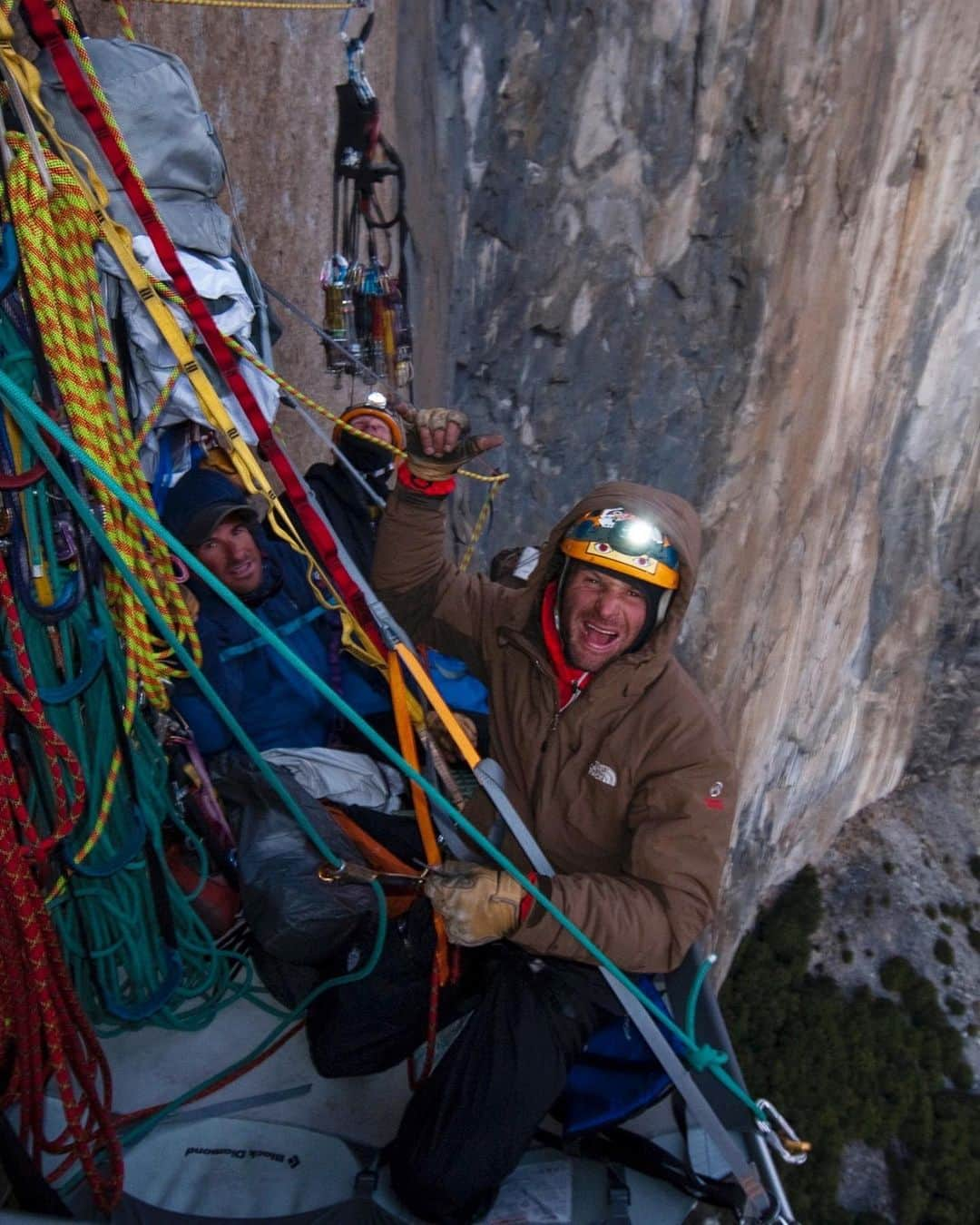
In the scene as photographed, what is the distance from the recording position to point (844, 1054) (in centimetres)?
1291

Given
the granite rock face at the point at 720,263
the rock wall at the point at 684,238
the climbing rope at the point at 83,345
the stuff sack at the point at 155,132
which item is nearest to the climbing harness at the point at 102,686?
the climbing rope at the point at 83,345

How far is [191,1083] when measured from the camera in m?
2.04

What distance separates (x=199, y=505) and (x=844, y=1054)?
45.9 feet

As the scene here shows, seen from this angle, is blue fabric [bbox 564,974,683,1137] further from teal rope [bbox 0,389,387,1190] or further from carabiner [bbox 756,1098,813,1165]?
teal rope [bbox 0,389,387,1190]

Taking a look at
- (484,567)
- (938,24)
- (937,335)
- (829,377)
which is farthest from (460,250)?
(937,335)

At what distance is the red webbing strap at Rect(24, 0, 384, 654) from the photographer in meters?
1.45

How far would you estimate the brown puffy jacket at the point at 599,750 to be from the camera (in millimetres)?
1712

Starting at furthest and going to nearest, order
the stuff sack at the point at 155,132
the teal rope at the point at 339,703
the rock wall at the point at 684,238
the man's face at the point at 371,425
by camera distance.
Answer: the rock wall at the point at 684,238 < the man's face at the point at 371,425 < the stuff sack at the point at 155,132 < the teal rope at the point at 339,703

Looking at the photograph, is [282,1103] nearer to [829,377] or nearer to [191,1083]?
[191,1083]

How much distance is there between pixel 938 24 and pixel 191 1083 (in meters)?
7.60

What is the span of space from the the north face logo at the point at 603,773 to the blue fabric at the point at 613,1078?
426 mm

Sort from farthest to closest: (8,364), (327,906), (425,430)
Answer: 1. (425,430)
2. (327,906)
3. (8,364)

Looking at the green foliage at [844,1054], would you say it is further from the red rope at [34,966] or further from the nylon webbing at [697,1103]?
the red rope at [34,966]

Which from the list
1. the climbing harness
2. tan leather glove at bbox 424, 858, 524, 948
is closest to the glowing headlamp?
the climbing harness
